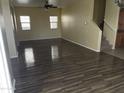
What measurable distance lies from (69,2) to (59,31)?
2.26 metres

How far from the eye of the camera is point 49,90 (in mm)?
2674

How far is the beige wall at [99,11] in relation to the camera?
6.19m

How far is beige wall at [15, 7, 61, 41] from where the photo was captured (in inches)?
303

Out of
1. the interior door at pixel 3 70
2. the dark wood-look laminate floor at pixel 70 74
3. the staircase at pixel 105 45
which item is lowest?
the dark wood-look laminate floor at pixel 70 74

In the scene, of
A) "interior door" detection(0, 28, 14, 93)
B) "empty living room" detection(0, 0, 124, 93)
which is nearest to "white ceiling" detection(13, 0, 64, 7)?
"empty living room" detection(0, 0, 124, 93)

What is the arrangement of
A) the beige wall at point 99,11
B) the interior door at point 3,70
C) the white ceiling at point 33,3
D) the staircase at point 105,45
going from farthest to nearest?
the white ceiling at point 33,3
the beige wall at point 99,11
the staircase at point 105,45
the interior door at point 3,70

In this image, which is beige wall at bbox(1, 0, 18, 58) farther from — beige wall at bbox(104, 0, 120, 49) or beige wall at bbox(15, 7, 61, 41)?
beige wall at bbox(104, 0, 120, 49)

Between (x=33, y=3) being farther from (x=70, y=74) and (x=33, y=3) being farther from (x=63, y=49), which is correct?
(x=70, y=74)

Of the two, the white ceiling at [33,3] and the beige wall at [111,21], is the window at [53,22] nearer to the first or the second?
the white ceiling at [33,3]

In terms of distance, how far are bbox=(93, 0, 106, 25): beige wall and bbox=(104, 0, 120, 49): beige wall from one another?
487 millimetres

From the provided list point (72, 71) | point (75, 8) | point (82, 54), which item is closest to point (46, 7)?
point (75, 8)

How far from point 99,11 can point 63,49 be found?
270 cm

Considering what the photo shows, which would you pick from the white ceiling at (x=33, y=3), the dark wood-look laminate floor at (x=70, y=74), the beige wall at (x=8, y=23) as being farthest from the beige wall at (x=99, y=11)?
the beige wall at (x=8, y=23)

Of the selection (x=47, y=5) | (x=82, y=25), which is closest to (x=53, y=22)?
(x=47, y=5)
